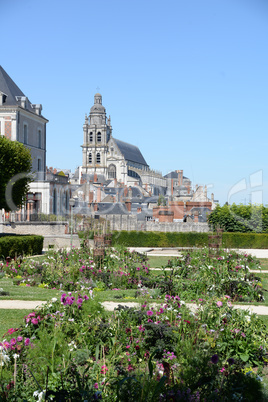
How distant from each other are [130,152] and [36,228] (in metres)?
107

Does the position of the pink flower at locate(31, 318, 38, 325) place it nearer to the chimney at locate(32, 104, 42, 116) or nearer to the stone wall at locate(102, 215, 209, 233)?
the stone wall at locate(102, 215, 209, 233)

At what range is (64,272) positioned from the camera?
10.7 meters

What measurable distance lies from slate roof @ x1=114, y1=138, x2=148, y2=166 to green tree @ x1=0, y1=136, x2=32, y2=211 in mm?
104966

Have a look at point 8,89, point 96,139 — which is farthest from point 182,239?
point 96,139

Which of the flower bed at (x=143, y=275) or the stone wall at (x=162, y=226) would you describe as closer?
the flower bed at (x=143, y=275)

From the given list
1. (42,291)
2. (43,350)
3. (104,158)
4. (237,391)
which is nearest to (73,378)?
(43,350)

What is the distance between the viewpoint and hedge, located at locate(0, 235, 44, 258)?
17047 millimetres

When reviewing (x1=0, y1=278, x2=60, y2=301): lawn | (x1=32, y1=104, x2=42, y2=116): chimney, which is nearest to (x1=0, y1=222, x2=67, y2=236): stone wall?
(x1=32, y1=104, x2=42, y2=116): chimney

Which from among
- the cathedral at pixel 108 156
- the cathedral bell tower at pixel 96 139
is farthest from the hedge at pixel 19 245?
the cathedral bell tower at pixel 96 139

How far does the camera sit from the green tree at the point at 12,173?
2231 cm

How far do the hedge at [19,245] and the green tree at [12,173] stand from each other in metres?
3.22

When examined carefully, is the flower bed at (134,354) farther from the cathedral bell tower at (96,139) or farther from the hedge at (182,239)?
the cathedral bell tower at (96,139)

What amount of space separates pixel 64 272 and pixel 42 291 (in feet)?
3.88

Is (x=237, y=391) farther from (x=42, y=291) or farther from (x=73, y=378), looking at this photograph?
(x=42, y=291)
